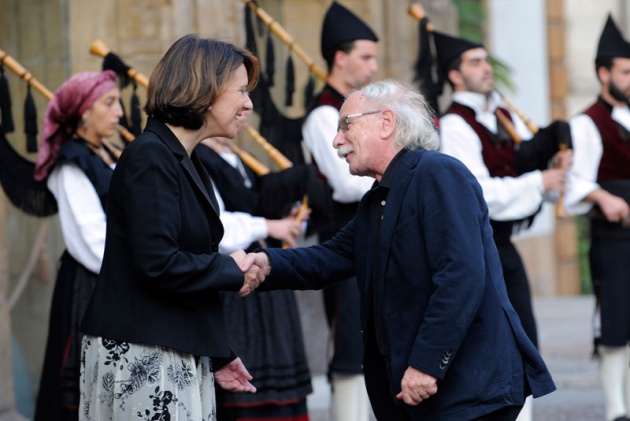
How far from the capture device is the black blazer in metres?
3.77

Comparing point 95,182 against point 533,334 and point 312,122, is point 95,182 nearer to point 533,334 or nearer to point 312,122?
point 312,122

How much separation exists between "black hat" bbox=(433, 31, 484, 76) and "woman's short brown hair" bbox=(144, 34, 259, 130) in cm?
311

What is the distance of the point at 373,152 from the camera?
4.25 metres

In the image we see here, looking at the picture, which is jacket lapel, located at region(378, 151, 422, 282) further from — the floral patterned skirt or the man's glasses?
the floral patterned skirt

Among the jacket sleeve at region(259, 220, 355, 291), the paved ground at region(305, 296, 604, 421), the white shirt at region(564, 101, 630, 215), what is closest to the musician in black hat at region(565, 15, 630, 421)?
the white shirt at region(564, 101, 630, 215)

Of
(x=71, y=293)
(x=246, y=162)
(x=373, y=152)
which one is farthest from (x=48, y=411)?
(x=373, y=152)

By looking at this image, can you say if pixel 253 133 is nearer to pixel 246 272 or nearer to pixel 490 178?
pixel 490 178

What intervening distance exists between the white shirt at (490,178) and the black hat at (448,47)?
14.1 inches

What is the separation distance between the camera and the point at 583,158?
7297mm

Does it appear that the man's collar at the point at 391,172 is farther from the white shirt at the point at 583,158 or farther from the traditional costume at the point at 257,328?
the white shirt at the point at 583,158

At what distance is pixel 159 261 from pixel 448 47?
144 inches

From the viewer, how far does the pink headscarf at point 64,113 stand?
5.77m

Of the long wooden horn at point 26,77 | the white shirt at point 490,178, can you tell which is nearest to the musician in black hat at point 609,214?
the white shirt at point 490,178

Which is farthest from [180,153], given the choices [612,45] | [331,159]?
[612,45]
